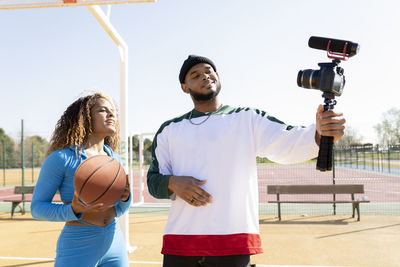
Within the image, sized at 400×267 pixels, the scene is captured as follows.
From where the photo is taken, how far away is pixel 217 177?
1724mm

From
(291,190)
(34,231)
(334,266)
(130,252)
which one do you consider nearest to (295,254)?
(334,266)

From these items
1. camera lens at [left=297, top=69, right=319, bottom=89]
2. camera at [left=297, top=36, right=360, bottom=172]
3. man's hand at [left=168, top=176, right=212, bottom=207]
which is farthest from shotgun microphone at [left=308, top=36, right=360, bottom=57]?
man's hand at [left=168, top=176, right=212, bottom=207]

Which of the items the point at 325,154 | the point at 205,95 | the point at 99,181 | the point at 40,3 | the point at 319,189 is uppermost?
the point at 40,3

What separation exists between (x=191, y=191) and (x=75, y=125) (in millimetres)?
933

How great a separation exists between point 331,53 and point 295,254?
4.01 meters

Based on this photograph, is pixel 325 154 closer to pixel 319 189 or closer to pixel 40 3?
pixel 40 3

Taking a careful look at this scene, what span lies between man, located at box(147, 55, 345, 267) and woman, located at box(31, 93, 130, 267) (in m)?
0.38

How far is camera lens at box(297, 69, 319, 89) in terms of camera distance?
151 cm

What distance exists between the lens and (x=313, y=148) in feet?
5.24

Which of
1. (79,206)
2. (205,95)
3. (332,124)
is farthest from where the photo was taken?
(205,95)

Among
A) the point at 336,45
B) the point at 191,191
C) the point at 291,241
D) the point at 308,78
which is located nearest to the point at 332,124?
the point at 308,78

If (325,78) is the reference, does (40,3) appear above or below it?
above

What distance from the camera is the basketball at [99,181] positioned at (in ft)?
5.98

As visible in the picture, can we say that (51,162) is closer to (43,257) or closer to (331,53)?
(331,53)
